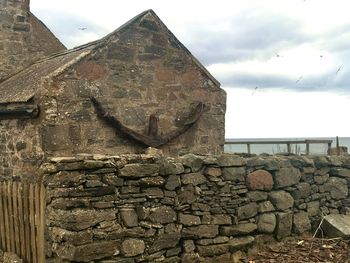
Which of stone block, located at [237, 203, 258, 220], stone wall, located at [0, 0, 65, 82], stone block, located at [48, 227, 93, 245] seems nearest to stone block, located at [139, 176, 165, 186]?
stone block, located at [48, 227, 93, 245]

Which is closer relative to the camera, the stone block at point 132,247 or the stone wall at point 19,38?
the stone block at point 132,247

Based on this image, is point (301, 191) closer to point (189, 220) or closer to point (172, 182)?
point (189, 220)

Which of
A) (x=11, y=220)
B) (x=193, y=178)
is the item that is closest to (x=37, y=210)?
(x=11, y=220)

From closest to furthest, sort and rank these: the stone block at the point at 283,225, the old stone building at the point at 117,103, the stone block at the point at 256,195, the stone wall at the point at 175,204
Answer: the stone wall at the point at 175,204
the stone block at the point at 256,195
the stone block at the point at 283,225
the old stone building at the point at 117,103

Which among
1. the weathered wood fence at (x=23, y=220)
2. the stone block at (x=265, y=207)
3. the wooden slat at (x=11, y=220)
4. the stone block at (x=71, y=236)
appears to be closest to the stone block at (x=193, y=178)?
the stone block at (x=265, y=207)

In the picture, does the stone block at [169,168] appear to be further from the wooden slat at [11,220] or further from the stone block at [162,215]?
the wooden slat at [11,220]

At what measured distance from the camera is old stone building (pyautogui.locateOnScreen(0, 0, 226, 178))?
895 cm

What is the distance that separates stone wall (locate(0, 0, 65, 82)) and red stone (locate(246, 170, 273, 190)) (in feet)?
27.3

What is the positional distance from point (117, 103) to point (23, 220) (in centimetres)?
388

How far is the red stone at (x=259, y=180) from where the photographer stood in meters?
7.20

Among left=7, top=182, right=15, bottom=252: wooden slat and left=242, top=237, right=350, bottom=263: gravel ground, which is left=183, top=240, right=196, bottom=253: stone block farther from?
left=7, top=182, right=15, bottom=252: wooden slat

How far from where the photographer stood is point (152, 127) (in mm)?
10359

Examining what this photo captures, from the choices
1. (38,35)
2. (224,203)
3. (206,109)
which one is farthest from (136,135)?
(38,35)

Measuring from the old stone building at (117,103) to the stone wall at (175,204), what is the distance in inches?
122
